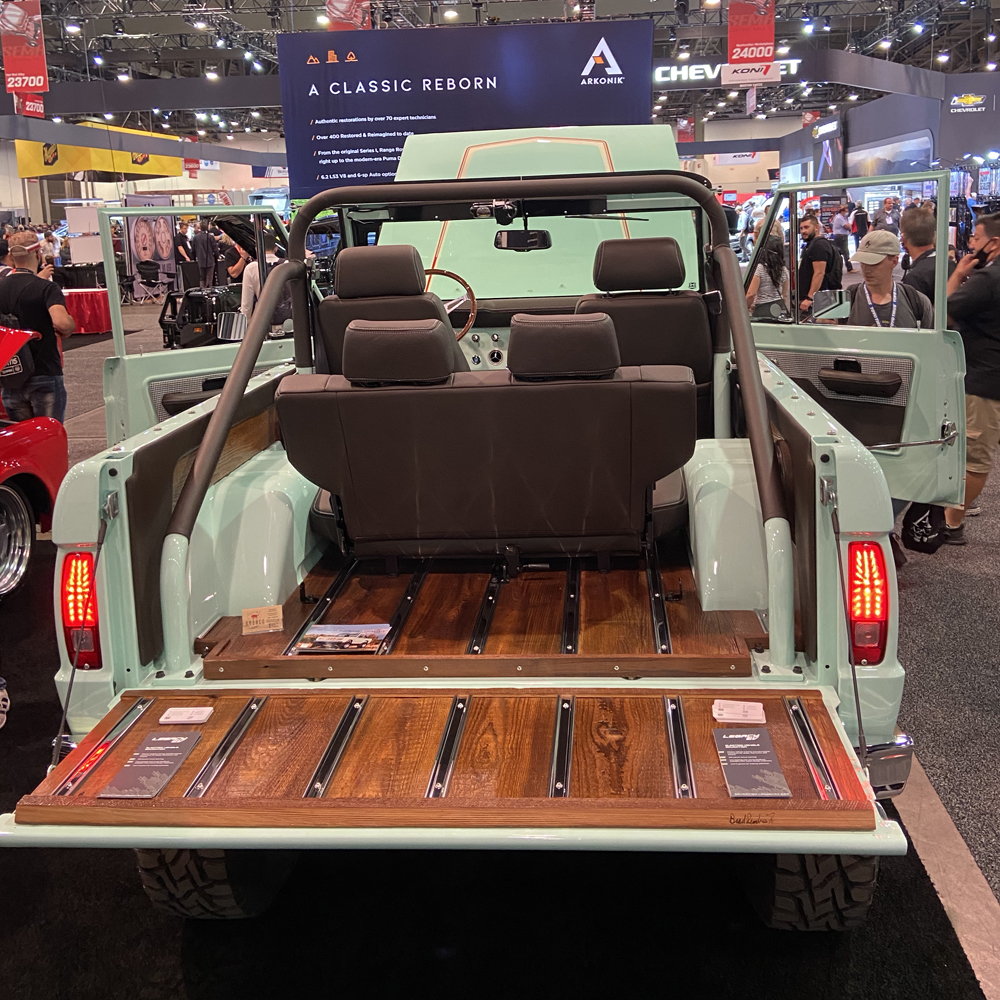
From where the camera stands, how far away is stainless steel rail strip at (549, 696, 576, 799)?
6.73 feet

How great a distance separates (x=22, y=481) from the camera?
18.1 feet

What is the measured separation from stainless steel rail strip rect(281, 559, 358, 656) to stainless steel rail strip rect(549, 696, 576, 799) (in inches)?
32.2

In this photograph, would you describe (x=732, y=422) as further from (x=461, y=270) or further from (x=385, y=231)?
(x=385, y=231)

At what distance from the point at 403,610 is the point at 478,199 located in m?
1.35

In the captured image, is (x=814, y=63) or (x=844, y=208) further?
(x=814, y=63)

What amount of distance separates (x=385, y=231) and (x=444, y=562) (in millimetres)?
3014

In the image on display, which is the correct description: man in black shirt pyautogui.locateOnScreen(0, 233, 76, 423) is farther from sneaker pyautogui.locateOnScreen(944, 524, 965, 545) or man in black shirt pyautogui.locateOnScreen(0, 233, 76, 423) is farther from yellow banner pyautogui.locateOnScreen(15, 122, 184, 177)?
yellow banner pyautogui.locateOnScreen(15, 122, 184, 177)

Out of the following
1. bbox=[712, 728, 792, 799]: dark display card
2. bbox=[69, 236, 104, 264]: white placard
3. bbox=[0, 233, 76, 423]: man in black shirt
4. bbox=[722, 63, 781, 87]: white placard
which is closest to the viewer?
bbox=[712, 728, 792, 799]: dark display card

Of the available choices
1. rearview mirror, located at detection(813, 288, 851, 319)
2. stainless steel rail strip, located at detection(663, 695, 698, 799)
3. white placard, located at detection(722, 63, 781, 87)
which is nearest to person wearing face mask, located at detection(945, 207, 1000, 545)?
rearview mirror, located at detection(813, 288, 851, 319)

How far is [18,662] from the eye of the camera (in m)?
4.70

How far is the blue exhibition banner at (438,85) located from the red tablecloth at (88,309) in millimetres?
10114

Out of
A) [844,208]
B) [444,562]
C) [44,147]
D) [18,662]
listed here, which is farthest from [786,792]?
[44,147]

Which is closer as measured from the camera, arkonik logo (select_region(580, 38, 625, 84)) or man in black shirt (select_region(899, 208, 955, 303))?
man in black shirt (select_region(899, 208, 955, 303))

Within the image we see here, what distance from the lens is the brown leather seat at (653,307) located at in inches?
147
